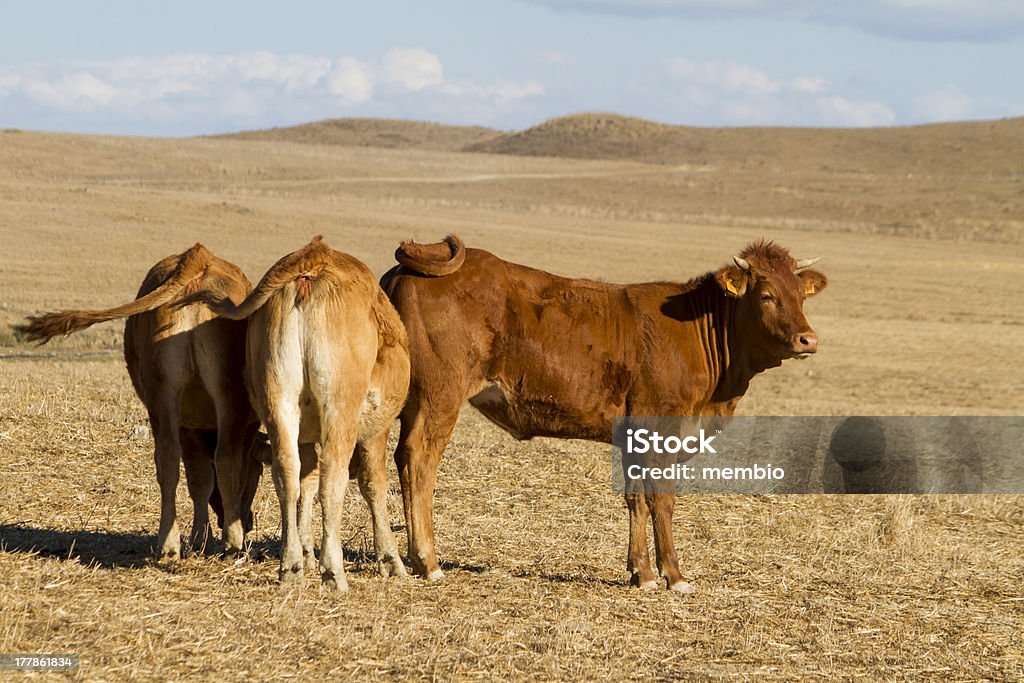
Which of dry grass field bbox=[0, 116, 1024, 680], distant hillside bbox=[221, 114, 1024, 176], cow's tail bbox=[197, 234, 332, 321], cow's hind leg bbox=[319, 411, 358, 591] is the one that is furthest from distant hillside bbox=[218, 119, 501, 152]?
cow's hind leg bbox=[319, 411, 358, 591]

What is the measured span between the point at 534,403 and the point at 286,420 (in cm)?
215

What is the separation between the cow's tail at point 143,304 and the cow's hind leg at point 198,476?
0.83 meters

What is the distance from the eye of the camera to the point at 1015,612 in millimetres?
7695

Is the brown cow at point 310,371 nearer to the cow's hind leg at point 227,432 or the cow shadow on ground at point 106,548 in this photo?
the cow's hind leg at point 227,432

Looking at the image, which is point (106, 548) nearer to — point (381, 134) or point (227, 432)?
point (227, 432)

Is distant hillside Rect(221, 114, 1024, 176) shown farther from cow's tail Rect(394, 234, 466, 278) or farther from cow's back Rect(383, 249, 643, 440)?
cow's tail Rect(394, 234, 466, 278)

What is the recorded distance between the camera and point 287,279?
659cm

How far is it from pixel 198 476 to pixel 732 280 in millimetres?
3611

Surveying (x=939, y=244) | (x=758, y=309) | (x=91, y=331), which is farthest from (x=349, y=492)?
(x=939, y=244)

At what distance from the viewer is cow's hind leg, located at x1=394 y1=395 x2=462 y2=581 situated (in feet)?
25.6

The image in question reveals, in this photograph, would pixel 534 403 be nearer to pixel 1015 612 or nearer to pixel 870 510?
pixel 1015 612

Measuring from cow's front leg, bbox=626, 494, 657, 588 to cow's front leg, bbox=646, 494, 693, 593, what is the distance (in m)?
0.07

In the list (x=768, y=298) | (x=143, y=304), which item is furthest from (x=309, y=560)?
(x=768, y=298)

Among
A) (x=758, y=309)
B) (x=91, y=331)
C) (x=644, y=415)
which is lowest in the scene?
(x=91, y=331)
